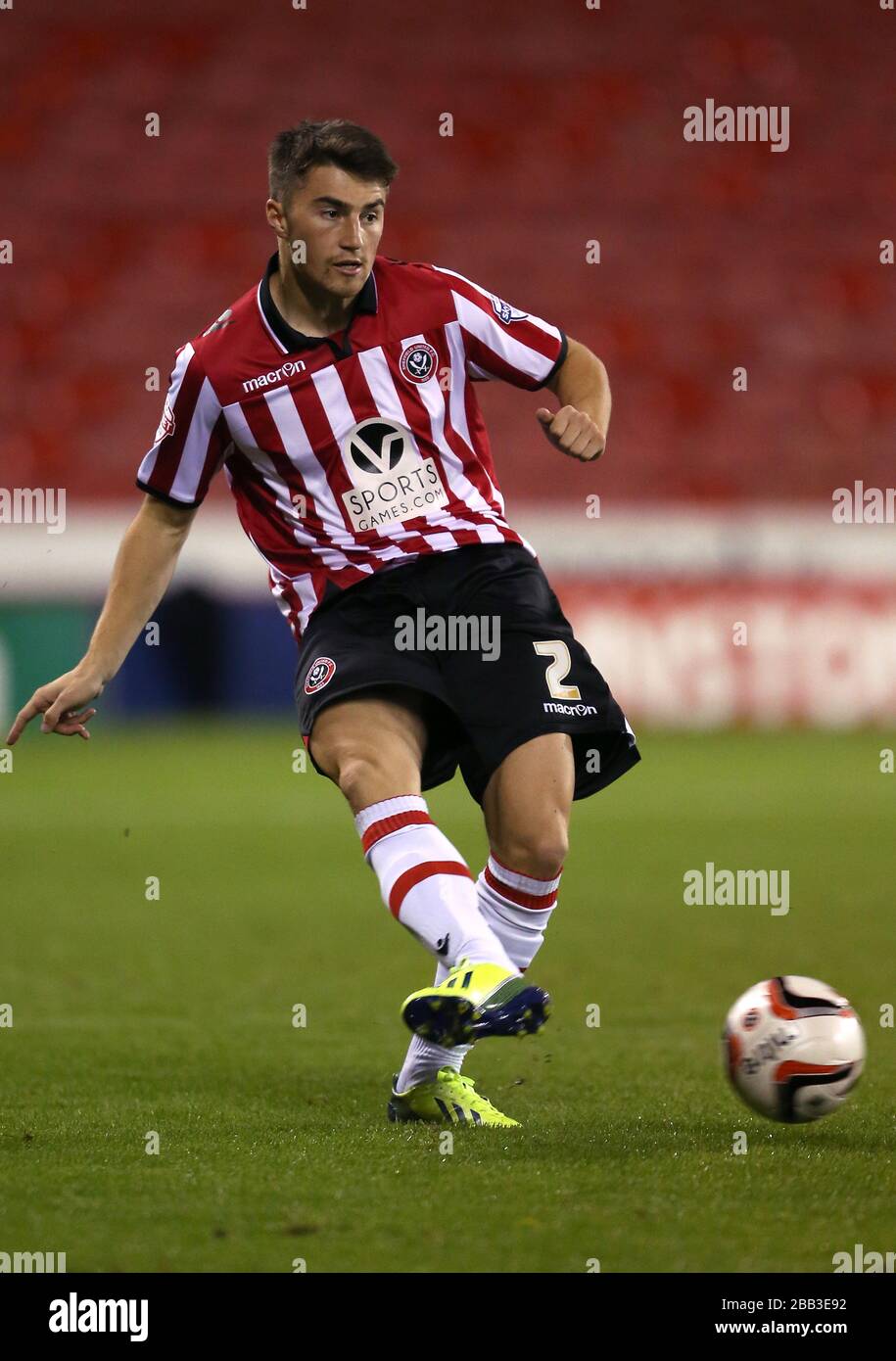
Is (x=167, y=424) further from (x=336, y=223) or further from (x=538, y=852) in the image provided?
(x=538, y=852)

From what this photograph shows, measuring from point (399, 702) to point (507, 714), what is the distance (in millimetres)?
220

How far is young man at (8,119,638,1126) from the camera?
3846 mm

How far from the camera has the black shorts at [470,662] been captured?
3.83 metres

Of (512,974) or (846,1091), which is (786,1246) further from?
(846,1091)

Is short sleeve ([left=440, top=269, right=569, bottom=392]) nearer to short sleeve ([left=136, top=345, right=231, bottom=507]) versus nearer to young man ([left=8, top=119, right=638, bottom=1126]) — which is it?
young man ([left=8, top=119, right=638, bottom=1126])

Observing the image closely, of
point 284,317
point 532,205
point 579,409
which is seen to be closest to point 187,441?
point 284,317

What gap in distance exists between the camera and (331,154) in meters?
3.88

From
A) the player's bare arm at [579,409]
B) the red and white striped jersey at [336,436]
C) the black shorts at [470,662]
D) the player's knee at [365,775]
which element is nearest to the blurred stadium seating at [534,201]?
the player's bare arm at [579,409]

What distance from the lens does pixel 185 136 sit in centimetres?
2047

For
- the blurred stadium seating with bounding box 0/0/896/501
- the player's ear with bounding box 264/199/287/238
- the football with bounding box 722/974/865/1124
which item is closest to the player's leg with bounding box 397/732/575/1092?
the football with bounding box 722/974/865/1124

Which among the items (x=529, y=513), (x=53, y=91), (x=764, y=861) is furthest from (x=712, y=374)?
(x=764, y=861)

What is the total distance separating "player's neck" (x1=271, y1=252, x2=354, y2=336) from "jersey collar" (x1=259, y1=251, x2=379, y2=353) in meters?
0.01

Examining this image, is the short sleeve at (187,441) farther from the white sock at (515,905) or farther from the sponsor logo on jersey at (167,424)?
the white sock at (515,905)

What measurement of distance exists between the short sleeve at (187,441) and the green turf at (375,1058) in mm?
1357
